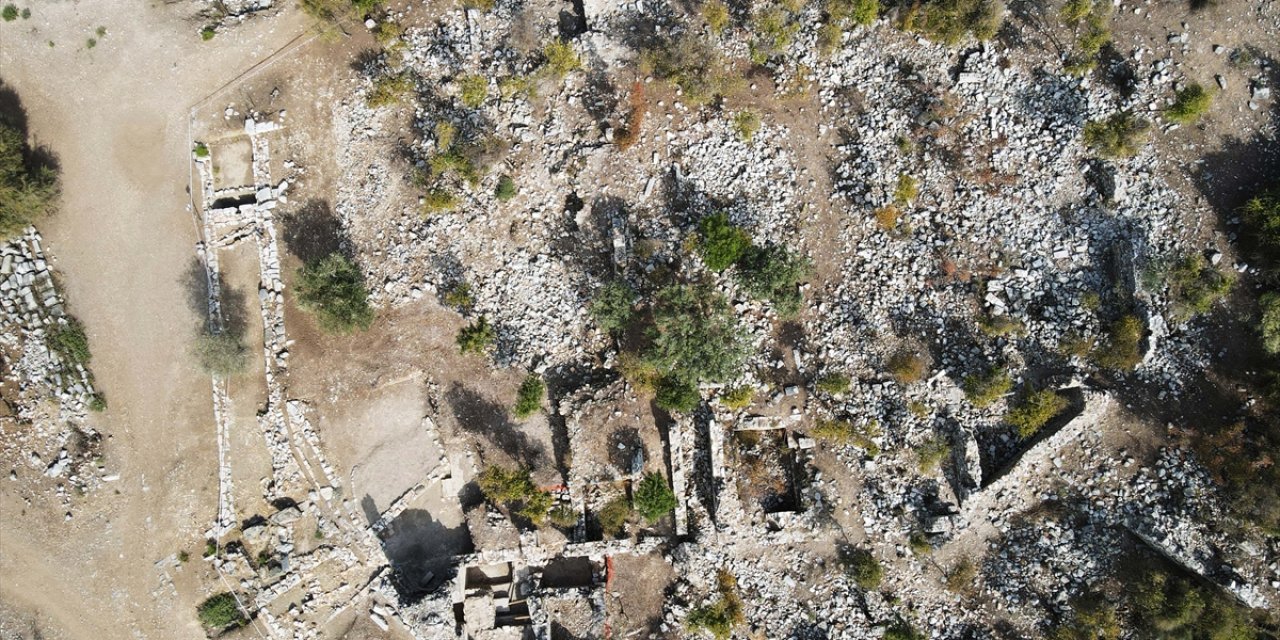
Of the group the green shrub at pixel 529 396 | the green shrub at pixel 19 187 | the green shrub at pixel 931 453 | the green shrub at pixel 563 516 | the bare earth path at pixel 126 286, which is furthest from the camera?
the bare earth path at pixel 126 286

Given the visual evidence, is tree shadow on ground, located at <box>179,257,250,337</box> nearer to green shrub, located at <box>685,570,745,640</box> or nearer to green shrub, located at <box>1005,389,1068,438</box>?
green shrub, located at <box>685,570,745,640</box>

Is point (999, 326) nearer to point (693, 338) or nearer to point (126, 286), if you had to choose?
point (693, 338)

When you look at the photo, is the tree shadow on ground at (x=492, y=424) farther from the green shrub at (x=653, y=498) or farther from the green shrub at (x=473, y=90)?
the green shrub at (x=473, y=90)

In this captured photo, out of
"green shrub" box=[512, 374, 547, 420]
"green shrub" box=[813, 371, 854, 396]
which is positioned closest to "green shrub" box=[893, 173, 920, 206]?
"green shrub" box=[813, 371, 854, 396]

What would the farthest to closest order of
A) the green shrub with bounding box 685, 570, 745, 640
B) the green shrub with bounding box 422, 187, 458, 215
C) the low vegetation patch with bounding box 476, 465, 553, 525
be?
the green shrub with bounding box 422, 187, 458, 215
the low vegetation patch with bounding box 476, 465, 553, 525
the green shrub with bounding box 685, 570, 745, 640

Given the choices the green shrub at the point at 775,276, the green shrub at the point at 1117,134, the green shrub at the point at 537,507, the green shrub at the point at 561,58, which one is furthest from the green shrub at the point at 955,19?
the green shrub at the point at 537,507

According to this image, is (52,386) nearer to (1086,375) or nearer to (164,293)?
(164,293)
